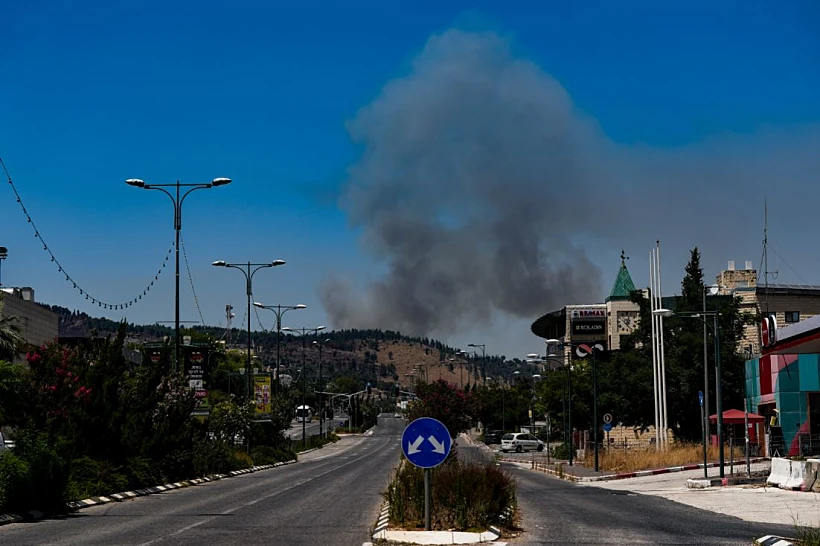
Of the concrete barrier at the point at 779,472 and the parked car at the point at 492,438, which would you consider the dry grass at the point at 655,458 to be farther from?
the parked car at the point at 492,438

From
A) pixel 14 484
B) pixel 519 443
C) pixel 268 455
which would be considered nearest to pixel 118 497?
pixel 14 484

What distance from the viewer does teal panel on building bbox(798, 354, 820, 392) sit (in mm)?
54312

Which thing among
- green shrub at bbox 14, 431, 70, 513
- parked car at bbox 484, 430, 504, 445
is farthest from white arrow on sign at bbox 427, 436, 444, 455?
parked car at bbox 484, 430, 504, 445

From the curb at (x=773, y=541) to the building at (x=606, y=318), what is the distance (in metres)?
93.0

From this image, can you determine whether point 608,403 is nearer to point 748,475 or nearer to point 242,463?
point 242,463

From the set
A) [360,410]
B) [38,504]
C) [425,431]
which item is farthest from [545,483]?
[360,410]

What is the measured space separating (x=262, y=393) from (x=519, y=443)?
33.9m

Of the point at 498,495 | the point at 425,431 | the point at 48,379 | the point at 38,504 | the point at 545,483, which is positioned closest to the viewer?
Answer: the point at 425,431

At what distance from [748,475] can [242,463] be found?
25.9 metres

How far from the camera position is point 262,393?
65875 mm

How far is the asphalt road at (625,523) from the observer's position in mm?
18213

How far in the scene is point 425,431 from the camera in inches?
664

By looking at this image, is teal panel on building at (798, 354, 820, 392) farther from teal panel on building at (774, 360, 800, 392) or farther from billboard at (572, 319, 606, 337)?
billboard at (572, 319, 606, 337)

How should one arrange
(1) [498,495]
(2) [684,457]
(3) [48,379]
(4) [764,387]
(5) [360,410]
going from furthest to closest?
(5) [360,410], (4) [764,387], (2) [684,457], (3) [48,379], (1) [498,495]
